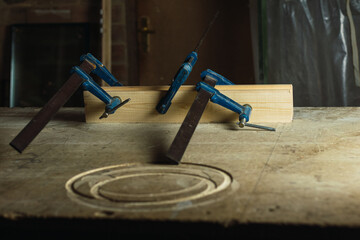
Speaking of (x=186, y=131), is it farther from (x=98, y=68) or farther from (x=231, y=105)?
(x=98, y=68)

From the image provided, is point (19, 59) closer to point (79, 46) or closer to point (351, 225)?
point (79, 46)

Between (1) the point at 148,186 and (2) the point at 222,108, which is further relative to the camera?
(2) the point at 222,108

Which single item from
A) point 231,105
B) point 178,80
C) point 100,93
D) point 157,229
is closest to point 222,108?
point 231,105

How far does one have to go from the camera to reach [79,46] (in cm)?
350

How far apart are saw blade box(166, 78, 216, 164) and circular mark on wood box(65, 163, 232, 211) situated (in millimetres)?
26

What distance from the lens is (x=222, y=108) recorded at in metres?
1.40

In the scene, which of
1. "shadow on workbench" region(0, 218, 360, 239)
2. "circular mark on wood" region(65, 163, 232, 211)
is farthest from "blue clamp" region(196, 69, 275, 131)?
"shadow on workbench" region(0, 218, 360, 239)

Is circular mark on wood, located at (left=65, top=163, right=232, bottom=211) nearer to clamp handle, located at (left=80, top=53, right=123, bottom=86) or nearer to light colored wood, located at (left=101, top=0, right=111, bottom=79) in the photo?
clamp handle, located at (left=80, top=53, right=123, bottom=86)

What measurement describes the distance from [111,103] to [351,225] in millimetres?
964

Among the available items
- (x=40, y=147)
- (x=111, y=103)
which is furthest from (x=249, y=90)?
(x=40, y=147)

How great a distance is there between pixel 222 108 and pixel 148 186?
68cm

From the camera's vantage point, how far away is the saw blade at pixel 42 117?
985mm

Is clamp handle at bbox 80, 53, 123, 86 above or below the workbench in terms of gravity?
above

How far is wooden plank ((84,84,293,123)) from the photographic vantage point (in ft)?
4.60
